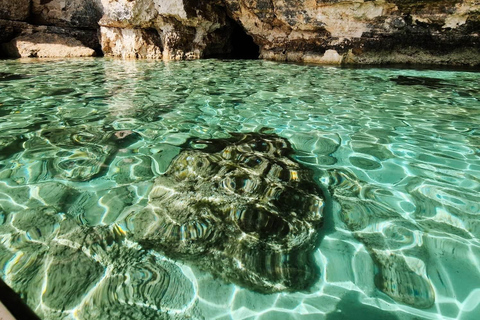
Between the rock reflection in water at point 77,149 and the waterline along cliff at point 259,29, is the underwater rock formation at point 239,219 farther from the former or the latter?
the waterline along cliff at point 259,29

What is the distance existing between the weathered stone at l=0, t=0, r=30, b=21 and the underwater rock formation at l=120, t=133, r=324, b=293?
13.1 meters

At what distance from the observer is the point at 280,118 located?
12.6 feet

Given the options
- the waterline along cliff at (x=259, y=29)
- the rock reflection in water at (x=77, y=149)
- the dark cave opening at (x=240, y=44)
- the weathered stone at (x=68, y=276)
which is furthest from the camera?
the dark cave opening at (x=240, y=44)

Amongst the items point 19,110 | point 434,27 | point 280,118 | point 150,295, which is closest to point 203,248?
point 150,295

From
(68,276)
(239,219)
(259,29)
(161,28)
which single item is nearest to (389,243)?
(239,219)

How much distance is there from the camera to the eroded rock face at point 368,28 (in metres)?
7.98

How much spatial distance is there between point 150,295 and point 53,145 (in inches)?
87.4

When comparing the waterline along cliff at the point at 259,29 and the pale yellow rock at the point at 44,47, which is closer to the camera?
the waterline along cliff at the point at 259,29

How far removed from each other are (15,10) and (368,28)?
12.9 meters

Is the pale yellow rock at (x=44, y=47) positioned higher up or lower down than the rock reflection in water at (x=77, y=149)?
lower down

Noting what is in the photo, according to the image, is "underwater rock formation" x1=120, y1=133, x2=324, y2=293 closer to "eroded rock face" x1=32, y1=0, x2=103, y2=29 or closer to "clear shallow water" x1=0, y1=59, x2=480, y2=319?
"clear shallow water" x1=0, y1=59, x2=480, y2=319

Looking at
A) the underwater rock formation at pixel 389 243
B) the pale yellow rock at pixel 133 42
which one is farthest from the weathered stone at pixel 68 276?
the pale yellow rock at pixel 133 42

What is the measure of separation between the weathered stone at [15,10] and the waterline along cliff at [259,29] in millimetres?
33

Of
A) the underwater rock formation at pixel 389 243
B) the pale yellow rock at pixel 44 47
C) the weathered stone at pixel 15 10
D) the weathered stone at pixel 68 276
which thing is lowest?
the pale yellow rock at pixel 44 47
